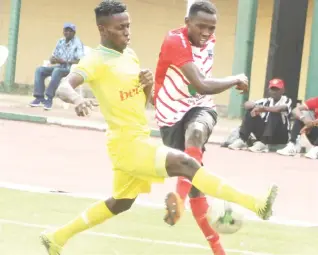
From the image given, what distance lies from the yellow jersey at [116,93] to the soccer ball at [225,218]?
0.75 meters

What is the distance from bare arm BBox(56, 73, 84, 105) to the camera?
6012 mm

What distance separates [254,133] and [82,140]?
2.83 meters

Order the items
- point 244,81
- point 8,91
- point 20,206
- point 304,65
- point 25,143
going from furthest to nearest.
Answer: point 8,91, point 304,65, point 25,143, point 20,206, point 244,81

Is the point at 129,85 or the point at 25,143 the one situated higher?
the point at 129,85

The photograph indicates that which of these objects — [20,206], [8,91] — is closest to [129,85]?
[20,206]

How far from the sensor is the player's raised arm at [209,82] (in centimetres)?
679

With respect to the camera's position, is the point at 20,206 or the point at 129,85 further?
the point at 20,206

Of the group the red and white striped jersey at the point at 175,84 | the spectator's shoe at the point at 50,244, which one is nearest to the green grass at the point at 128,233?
the spectator's shoe at the point at 50,244

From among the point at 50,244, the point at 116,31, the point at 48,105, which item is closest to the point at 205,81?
the point at 116,31

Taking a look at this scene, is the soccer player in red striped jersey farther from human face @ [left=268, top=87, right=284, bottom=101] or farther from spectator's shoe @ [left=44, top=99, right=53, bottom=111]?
spectator's shoe @ [left=44, top=99, right=53, bottom=111]

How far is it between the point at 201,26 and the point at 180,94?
587 millimetres

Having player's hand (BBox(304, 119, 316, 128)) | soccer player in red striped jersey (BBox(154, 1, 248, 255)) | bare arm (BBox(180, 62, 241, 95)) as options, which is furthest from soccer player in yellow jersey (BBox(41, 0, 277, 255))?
player's hand (BBox(304, 119, 316, 128))

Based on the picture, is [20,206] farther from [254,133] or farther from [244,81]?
[254,133]

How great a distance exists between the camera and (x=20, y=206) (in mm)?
8930
